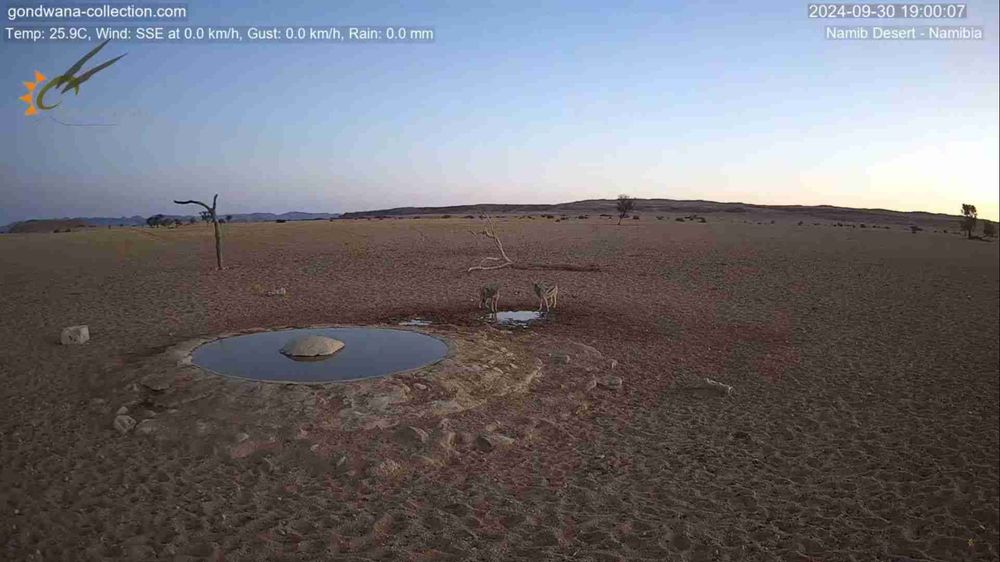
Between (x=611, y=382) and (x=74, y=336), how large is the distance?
9.75 meters

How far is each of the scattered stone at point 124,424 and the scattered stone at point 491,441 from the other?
13.7 ft

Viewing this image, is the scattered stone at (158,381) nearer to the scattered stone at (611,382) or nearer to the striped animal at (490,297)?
the scattered stone at (611,382)

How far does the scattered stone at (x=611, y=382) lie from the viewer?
916 cm

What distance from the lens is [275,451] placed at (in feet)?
21.6

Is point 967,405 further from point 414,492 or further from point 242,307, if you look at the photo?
point 242,307

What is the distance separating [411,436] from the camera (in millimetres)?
6926

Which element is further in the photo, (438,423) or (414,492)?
(438,423)

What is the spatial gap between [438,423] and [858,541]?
4488 millimetres

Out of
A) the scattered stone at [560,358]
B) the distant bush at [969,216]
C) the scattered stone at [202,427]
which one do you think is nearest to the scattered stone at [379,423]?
the scattered stone at [202,427]

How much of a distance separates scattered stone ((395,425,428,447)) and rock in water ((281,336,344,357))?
2.82m

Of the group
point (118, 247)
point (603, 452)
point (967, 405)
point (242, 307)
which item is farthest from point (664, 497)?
point (118, 247)

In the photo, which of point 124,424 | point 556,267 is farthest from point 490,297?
point 556,267

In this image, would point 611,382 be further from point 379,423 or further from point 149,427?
point 149,427

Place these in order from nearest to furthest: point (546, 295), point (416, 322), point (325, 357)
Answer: point (325, 357) → point (416, 322) → point (546, 295)
